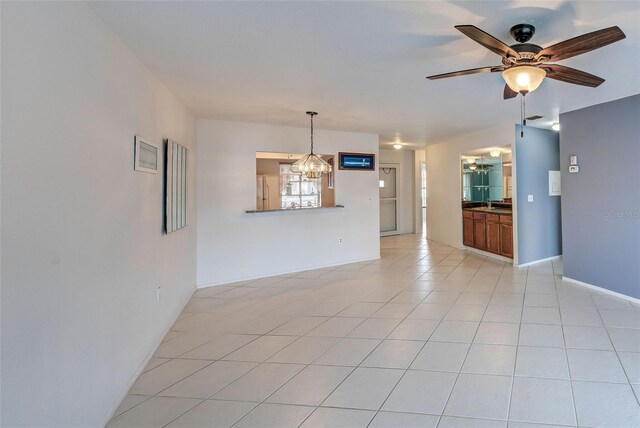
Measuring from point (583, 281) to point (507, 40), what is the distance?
3641 mm

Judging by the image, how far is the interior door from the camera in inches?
350

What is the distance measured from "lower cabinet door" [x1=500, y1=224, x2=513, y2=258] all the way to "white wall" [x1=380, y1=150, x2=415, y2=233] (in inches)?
141

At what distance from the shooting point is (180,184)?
11.1ft

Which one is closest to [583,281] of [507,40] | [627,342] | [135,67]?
[627,342]

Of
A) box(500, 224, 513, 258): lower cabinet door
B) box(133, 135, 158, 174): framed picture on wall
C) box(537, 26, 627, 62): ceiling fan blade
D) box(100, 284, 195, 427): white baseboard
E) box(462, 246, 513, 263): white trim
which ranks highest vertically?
box(537, 26, 627, 62): ceiling fan blade

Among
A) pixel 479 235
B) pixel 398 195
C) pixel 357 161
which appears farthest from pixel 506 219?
pixel 398 195

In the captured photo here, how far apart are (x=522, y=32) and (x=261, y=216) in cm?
378

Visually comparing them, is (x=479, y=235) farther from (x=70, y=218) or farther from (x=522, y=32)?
(x=70, y=218)

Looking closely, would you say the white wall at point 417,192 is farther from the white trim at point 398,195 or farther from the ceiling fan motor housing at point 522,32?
the ceiling fan motor housing at point 522,32

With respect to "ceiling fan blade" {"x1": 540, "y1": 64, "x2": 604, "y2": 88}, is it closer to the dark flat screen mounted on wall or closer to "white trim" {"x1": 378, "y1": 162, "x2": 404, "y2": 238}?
the dark flat screen mounted on wall

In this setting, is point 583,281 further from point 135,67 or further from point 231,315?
point 135,67

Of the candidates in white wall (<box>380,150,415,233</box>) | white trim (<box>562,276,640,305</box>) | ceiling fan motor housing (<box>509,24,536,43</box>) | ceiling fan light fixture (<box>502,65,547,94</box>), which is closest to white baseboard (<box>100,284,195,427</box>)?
ceiling fan light fixture (<box>502,65,547,94</box>)

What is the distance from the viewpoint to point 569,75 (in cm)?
218

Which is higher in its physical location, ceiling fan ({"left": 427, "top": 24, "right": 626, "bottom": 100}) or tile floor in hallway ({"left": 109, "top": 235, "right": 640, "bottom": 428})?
ceiling fan ({"left": 427, "top": 24, "right": 626, "bottom": 100})
